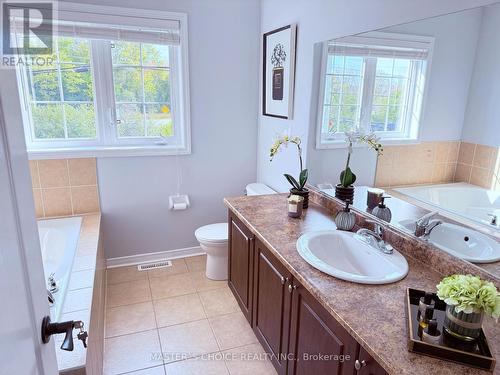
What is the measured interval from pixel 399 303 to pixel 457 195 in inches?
23.6

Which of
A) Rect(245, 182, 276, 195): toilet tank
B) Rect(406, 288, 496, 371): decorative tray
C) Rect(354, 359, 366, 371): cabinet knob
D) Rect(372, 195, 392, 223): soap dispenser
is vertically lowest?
Rect(354, 359, 366, 371): cabinet knob

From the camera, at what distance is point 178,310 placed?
2.62 m

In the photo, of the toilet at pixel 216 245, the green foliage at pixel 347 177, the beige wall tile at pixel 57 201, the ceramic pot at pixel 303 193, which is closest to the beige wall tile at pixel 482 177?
the green foliage at pixel 347 177

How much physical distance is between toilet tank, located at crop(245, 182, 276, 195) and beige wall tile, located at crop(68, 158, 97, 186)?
1349 millimetres

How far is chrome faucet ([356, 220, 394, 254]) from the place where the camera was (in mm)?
1625

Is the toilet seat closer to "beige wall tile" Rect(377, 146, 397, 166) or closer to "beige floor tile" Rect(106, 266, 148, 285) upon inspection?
"beige floor tile" Rect(106, 266, 148, 285)

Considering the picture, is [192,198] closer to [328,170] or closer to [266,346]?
[328,170]

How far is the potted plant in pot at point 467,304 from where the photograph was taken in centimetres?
94

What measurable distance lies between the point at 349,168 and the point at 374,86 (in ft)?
1.65

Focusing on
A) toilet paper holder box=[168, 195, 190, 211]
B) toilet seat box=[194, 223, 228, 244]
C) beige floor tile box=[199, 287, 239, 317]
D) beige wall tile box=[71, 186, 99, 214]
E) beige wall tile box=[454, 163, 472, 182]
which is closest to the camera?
beige wall tile box=[454, 163, 472, 182]

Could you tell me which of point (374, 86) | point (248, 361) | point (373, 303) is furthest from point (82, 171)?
point (373, 303)

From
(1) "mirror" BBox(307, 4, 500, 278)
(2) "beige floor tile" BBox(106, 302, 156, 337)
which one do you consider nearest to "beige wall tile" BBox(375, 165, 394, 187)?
(1) "mirror" BBox(307, 4, 500, 278)

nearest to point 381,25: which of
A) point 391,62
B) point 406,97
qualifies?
point 391,62

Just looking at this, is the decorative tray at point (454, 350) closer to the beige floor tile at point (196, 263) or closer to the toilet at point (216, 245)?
the toilet at point (216, 245)
